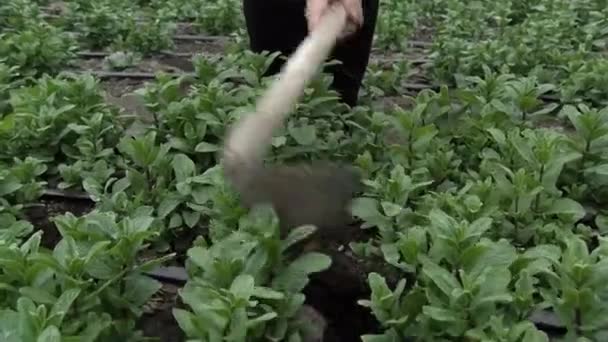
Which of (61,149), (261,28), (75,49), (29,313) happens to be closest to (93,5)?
(75,49)

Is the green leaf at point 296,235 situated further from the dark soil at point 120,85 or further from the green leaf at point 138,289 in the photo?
the dark soil at point 120,85

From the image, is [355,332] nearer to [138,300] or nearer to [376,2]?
[138,300]

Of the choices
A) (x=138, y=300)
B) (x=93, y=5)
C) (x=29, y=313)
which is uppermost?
(x=29, y=313)

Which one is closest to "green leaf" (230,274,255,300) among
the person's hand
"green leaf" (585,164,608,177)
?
the person's hand

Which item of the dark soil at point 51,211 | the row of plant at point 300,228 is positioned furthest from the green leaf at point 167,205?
the dark soil at point 51,211

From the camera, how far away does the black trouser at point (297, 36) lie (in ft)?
11.1

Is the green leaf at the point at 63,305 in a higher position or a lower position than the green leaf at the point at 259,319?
higher

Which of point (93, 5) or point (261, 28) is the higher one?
point (261, 28)

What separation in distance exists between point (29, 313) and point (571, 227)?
4.08 feet

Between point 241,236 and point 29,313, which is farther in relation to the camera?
point 241,236

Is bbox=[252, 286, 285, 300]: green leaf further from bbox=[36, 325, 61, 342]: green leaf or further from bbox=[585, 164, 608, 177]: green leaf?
bbox=[585, 164, 608, 177]: green leaf

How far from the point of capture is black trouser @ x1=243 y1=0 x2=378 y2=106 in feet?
11.1

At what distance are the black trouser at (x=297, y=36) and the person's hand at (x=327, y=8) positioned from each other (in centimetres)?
81

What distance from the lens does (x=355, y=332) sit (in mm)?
2203
